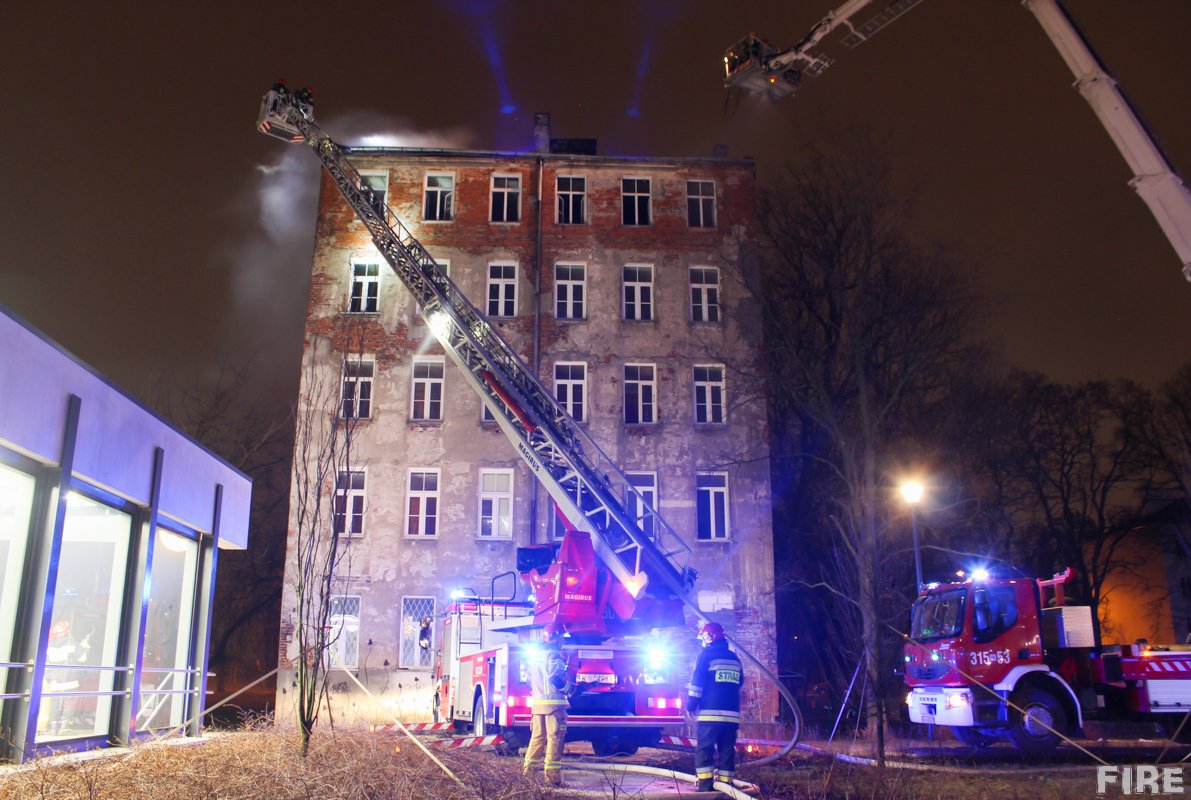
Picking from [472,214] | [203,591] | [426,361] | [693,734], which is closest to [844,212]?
[472,214]

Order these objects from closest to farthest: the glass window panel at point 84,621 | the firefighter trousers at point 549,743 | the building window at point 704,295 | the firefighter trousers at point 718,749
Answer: the firefighter trousers at point 718,749, the firefighter trousers at point 549,743, the glass window panel at point 84,621, the building window at point 704,295

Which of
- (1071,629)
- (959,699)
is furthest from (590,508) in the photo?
(1071,629)

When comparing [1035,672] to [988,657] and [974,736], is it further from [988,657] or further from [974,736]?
[974,736]

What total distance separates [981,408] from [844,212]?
879 cm

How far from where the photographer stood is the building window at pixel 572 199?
26.7 meters

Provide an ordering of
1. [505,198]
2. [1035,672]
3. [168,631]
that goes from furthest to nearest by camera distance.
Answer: [505,198]
[168,631]
[1035,672]

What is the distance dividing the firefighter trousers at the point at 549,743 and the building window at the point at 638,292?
16.9m

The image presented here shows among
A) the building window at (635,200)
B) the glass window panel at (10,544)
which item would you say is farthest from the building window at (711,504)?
the glass window panel at (10,544)

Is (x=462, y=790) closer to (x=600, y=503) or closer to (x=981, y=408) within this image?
(x=600, y=503)

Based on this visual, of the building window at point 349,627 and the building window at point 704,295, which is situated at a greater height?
the building window at point 704,295

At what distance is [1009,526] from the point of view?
3017 cm

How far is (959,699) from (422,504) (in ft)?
48.6

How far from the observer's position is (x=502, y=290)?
85.5 ft

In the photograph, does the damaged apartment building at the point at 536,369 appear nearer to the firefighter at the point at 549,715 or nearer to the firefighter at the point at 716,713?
the firefighter at the point at 549,715
